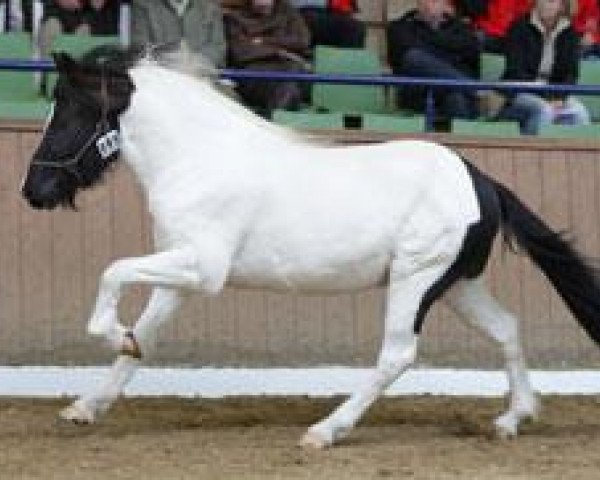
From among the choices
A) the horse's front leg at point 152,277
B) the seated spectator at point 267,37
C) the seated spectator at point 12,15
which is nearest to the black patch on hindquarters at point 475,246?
the horse's front leg at point 152,277

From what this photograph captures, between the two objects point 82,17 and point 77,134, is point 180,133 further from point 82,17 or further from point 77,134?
point 82,17

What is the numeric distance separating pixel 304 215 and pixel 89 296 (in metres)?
2.70

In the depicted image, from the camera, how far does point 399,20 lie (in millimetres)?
12688

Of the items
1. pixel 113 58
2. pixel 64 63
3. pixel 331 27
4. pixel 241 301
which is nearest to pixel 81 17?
pixel 331 27

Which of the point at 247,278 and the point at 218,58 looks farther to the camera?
the point at 218,58

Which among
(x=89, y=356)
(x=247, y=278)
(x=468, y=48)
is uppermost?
(x=468, y=48)

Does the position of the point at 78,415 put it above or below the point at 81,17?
below

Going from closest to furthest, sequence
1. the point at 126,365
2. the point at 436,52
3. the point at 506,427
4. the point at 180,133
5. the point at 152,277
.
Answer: the point at 152,277
the point at 180,133
the point at 126,365
the point at 506,427
the point at 436,52

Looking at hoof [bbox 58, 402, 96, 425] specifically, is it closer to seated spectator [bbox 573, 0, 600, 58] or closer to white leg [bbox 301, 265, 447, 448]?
white leg [bbox 301, 265, 447, 448]

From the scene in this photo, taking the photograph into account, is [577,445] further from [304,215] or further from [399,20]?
[399,20]

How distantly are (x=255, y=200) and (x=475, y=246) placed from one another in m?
1.15

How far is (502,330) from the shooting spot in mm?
8836

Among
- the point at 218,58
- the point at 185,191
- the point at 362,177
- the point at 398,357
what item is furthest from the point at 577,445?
the point at 218,58

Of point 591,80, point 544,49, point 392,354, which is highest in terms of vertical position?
point 544,49
